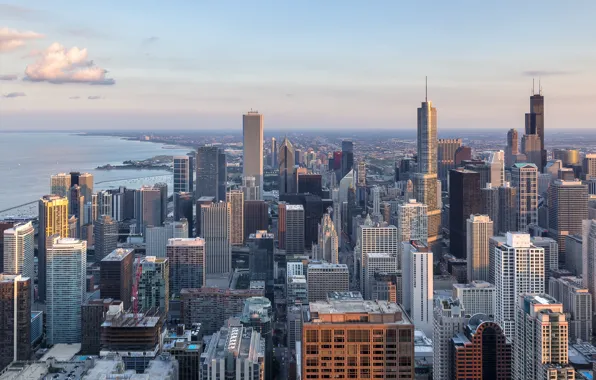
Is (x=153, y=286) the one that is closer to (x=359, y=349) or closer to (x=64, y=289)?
(x=64, y=289)

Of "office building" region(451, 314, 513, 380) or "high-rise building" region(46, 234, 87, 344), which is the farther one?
"high-rise building" region(46, 234, 87, 344)

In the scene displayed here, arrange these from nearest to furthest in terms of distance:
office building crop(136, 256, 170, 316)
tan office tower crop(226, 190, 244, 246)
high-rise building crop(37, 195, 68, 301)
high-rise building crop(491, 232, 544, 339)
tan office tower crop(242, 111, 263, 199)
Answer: high-rise building crop(491, 232, 544, 339) < office building crop(136, 256, 170, 316) < high-rise building crop(37, 195, 68, 301) < tan office tower crop(226, 190, 244, 246) < tan office tower crop(242, 111, 263, 199)

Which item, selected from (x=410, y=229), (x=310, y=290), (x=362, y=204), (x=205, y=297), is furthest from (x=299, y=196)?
(x=205, y=297)

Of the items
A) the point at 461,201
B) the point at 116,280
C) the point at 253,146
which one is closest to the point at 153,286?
the point at 116,280

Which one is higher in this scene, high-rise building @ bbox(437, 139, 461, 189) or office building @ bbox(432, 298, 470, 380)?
high-rise building @ bbox(437, 139, 461, 189)

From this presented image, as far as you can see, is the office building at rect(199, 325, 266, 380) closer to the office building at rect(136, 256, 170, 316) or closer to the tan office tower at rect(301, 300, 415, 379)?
the tan office tower at rect(301, 300, 415, 379)

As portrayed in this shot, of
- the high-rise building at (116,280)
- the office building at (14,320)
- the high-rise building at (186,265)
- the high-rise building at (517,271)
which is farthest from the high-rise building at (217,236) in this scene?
the high-rise building at (517,271)

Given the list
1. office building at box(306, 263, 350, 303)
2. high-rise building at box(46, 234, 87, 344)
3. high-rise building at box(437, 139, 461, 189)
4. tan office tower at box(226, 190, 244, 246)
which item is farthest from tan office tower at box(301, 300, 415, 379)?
high-rise building at box(437, 139, 461, 189)

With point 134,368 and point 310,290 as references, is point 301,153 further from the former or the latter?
point 134,368
